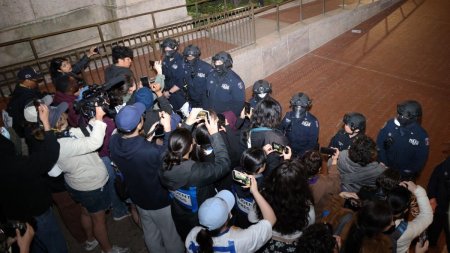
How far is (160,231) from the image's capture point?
3969mm

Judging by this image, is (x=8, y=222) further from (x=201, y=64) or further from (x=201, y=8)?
(x=201, y=8)

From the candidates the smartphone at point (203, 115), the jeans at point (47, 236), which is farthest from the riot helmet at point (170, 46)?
the jeans at point (47, 236)

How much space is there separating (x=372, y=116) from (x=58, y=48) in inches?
362

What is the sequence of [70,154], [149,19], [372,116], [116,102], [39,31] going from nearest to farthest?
[70,154] → [116,102] → [372,116] → [39,31] → [149,19]

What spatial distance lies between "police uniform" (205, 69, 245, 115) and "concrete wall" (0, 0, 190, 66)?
215 inches

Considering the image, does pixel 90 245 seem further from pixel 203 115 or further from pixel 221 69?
pixel 221 69

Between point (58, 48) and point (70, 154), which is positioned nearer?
point (70, 154)

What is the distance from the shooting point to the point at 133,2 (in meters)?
10.0

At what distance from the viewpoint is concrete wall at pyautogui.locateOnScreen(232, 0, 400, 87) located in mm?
8859

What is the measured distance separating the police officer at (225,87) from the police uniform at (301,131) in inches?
47.4

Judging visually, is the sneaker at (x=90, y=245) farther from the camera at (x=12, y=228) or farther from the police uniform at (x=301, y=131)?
the police uniform at (x=301, y=131)

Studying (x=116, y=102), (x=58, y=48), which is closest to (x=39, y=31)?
(x=58, y=48)

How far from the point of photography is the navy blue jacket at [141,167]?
3365mm

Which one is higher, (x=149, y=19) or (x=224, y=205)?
(x=149, y=19)
